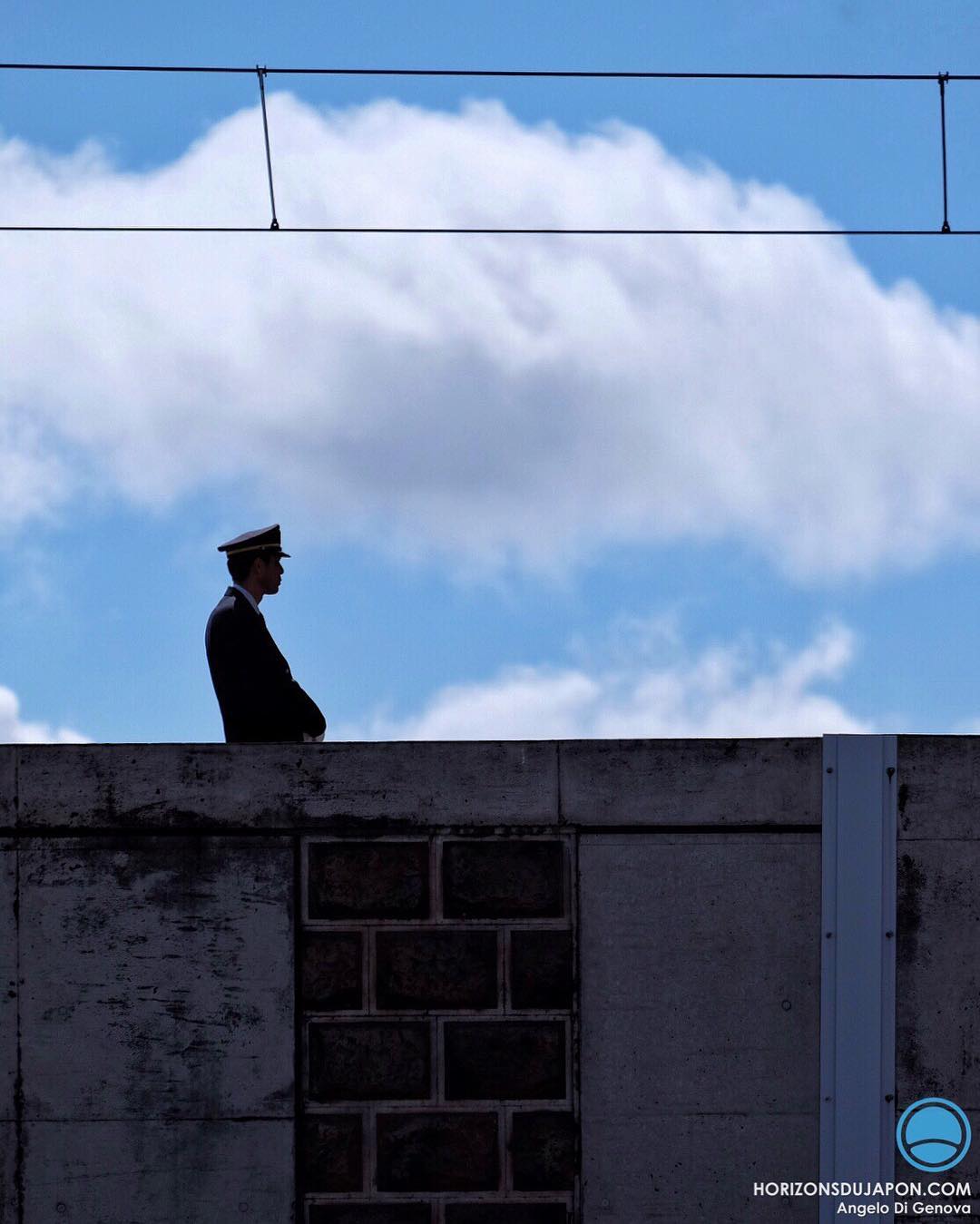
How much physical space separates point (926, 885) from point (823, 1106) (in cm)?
92

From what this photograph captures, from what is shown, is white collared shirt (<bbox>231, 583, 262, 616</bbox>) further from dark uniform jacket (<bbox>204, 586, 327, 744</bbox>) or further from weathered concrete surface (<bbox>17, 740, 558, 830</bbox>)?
weathered concrete surface (<bbox>17, 740, 558, 830</bbox>)

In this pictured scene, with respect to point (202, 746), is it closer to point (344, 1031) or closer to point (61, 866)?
point (61, 866)

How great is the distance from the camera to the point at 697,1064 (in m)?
6.15

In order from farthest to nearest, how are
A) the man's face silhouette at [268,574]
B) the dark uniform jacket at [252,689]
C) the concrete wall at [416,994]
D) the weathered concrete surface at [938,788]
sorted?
the man's face silhouette at [268,574]
the dark uniform jacket at [252,689]
the weathered concrete surface at [938,788]
the concrete wall at [416,994]

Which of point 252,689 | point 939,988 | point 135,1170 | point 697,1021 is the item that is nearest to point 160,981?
point 135,1170

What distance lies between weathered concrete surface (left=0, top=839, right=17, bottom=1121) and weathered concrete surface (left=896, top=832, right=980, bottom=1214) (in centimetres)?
335

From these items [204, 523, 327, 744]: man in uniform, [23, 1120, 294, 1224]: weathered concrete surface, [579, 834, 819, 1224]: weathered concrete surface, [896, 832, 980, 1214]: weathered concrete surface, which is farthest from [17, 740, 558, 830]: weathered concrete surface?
[896, 832, 980, 1214]: weathered concrete surface

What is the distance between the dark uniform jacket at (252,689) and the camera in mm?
6434

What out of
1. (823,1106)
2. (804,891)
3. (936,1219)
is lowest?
(936,1219)

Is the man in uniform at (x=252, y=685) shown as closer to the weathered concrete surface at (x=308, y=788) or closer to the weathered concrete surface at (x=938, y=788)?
the weathered concrete surface at (x=308, y=788)

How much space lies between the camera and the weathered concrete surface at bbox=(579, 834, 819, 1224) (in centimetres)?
613

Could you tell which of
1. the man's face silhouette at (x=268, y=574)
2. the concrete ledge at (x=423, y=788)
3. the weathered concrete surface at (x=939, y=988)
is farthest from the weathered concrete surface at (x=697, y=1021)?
the man's face silhouette at (x=268, y=574)

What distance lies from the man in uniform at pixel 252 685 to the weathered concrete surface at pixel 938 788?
7.52ft

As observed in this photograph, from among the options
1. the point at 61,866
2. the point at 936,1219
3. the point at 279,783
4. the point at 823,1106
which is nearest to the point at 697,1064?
the point at 823,1106
